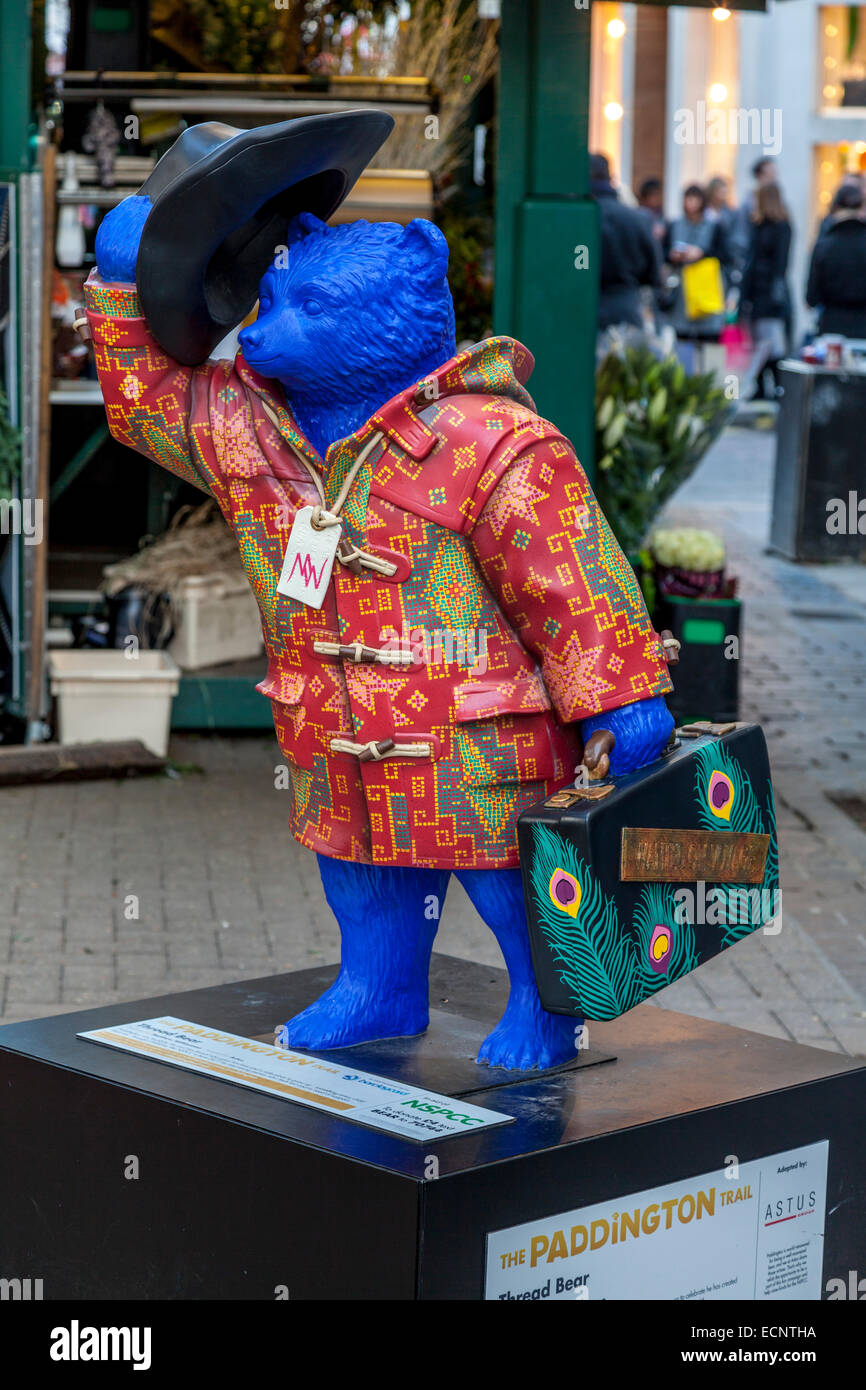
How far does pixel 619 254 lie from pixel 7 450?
5973mm

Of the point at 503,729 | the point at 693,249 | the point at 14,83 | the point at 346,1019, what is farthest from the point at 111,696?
the point at 693,249

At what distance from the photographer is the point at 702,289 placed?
16031mm

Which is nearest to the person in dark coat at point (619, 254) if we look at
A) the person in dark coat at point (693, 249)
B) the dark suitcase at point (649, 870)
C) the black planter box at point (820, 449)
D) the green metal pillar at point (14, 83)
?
the black planter box at point (820, 449)

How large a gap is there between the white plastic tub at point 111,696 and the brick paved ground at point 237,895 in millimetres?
235

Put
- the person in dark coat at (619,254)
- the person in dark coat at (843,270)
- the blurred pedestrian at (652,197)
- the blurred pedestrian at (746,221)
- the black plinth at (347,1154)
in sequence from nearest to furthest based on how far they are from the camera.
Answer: the black plinth at (347,1154), the person in dark coat at (619,254), the person in dark coat at (843,270), the blurred pedestrian at (652,197), the blurred pedestrian at (746,221)

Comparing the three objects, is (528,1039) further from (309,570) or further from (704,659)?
(704,659)

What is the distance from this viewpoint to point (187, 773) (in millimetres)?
7008

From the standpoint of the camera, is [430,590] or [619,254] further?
[619,254]

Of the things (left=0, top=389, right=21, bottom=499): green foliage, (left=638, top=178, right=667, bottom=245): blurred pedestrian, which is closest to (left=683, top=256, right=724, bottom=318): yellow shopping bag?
(left=638, top=178, right=667, bottom=245): blurred pedestrian

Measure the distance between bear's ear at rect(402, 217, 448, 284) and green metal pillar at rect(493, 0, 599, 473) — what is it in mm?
3714

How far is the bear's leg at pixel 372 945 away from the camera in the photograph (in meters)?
3.07

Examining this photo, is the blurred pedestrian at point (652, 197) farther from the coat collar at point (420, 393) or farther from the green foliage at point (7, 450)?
the coat collar at point (420, 393)
